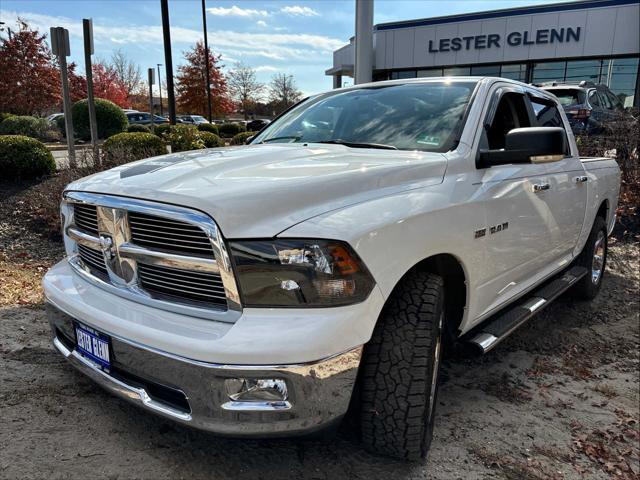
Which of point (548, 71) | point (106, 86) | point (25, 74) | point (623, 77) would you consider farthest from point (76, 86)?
point (623, 77)

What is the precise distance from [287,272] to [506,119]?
7.88 feet

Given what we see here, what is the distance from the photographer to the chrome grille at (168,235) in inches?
78.1

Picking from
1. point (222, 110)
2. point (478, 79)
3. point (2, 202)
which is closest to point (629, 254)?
point (478, 79)

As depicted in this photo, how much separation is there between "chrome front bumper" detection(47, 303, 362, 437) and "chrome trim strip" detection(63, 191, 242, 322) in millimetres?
207

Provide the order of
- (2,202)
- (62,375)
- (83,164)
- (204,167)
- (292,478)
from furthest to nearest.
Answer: (83,164) < (2,202) < (62,375) < (204,167) < (292,478)

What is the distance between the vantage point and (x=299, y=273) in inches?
75.0

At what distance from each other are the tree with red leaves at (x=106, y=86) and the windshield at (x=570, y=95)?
120 ft

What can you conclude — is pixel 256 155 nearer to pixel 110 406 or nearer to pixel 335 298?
pixel 335 298

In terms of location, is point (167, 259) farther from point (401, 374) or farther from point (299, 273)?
point (401, 374)

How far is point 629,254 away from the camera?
6723mm

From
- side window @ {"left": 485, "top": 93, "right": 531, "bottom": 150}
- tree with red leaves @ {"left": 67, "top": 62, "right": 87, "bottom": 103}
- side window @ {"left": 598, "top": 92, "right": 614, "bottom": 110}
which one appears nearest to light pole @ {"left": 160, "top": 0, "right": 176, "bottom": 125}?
side window @ {"left": 598, "top": 92, "right": 614, "bottom": 110}

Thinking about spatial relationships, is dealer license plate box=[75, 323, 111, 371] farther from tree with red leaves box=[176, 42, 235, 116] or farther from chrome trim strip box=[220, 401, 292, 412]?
tree with red leaves box=[176, 42, 235, 116]

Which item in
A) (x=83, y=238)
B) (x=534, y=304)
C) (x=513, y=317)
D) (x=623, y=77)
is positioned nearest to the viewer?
(x=83, y=238)

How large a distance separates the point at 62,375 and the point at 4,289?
1875 mm
